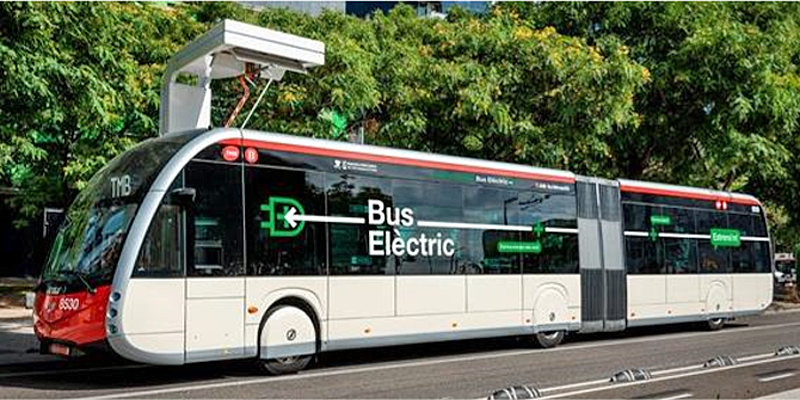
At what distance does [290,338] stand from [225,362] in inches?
84.8

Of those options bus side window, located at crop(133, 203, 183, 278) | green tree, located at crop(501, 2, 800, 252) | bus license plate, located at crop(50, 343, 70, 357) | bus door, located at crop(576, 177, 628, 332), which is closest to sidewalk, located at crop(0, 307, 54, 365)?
bus license plate, located at crop(50, 343, 70, 357)

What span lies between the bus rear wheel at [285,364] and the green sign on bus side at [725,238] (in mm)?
12352

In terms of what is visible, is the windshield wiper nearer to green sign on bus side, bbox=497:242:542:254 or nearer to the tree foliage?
the tree foliage

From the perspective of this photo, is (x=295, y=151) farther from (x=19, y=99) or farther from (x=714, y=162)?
(x=714, y=162)

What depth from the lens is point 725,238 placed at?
20.6 meters

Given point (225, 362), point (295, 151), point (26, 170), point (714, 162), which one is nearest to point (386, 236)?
point (295, 151)

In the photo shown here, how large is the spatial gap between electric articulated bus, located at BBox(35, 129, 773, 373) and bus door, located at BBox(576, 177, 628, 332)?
37mm

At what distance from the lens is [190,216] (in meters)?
10.7

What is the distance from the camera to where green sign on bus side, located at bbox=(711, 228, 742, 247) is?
20.2 m

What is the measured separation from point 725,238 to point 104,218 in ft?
51.4

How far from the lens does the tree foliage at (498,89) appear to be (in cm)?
1911

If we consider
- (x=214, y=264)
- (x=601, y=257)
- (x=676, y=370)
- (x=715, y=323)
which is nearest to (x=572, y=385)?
(x=676, y=370)

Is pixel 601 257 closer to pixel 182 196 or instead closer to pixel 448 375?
pixel 448 375

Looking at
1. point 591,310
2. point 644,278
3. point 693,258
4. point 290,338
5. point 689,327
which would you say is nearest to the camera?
point 290,338
